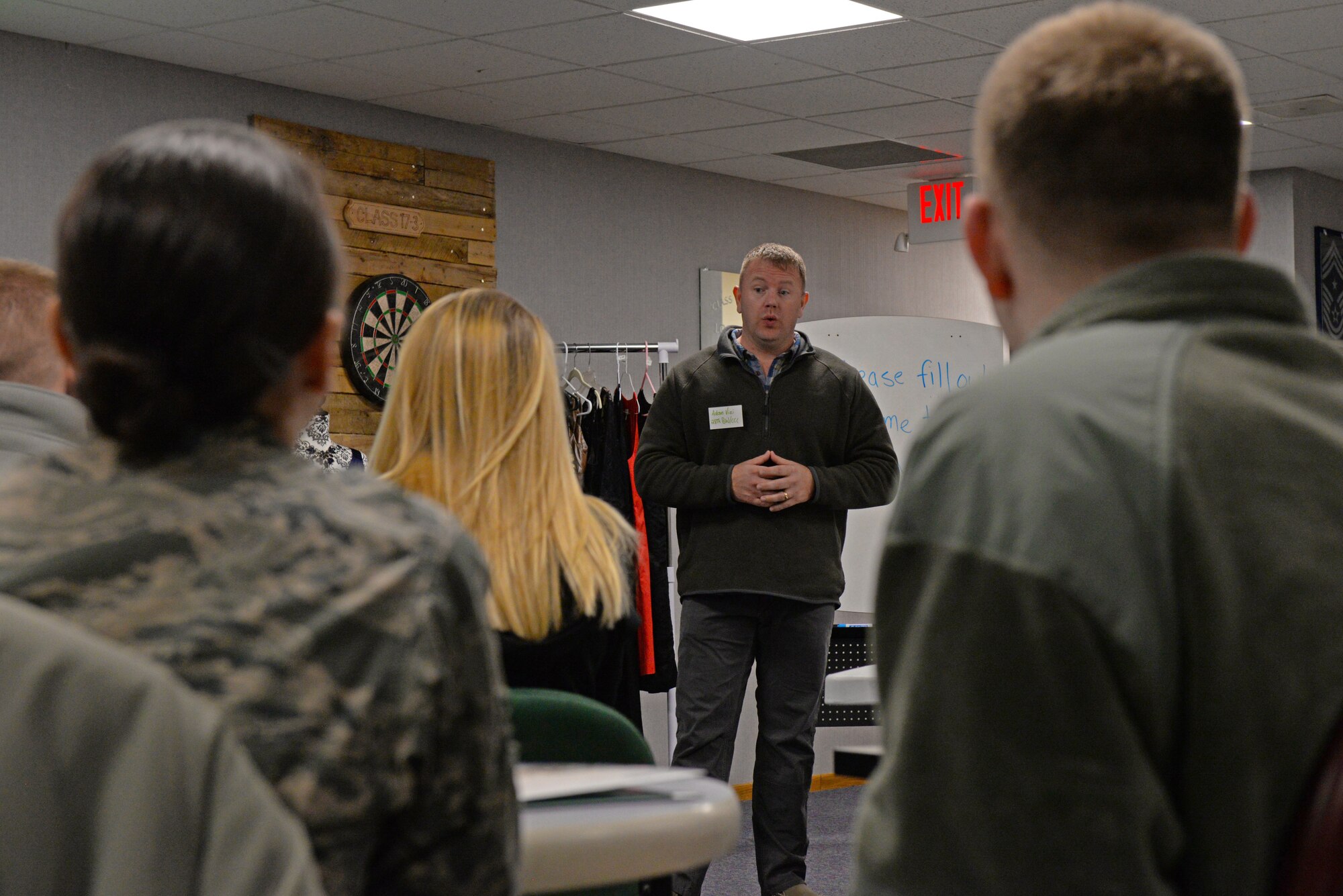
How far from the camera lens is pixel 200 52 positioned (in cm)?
498

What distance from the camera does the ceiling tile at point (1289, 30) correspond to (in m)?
4.80

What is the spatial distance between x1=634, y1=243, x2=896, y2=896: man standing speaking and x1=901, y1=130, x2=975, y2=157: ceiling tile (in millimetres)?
2428

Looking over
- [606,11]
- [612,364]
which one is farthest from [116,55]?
[612,364]

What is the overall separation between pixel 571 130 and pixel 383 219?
956 mm

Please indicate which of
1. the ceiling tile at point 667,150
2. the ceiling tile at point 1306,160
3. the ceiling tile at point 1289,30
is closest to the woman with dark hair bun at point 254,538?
the ceiling tile at point 1289,30

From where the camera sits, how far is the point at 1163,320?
2.95 ft

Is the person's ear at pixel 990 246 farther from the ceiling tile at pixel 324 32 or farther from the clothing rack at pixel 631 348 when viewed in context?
the clothing rack at pixel 631 348

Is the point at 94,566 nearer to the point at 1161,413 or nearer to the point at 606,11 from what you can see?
the point at 1161,413

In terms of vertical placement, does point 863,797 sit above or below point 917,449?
below

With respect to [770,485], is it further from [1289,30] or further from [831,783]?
[831,783]

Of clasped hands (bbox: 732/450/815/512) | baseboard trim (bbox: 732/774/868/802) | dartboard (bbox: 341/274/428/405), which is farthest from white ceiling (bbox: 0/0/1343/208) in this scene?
baseboard trim (bbox: 732/774/868/802)

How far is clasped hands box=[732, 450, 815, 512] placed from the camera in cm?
404

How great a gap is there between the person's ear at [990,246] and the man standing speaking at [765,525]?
9.94ft

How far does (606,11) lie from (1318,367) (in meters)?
3.89
